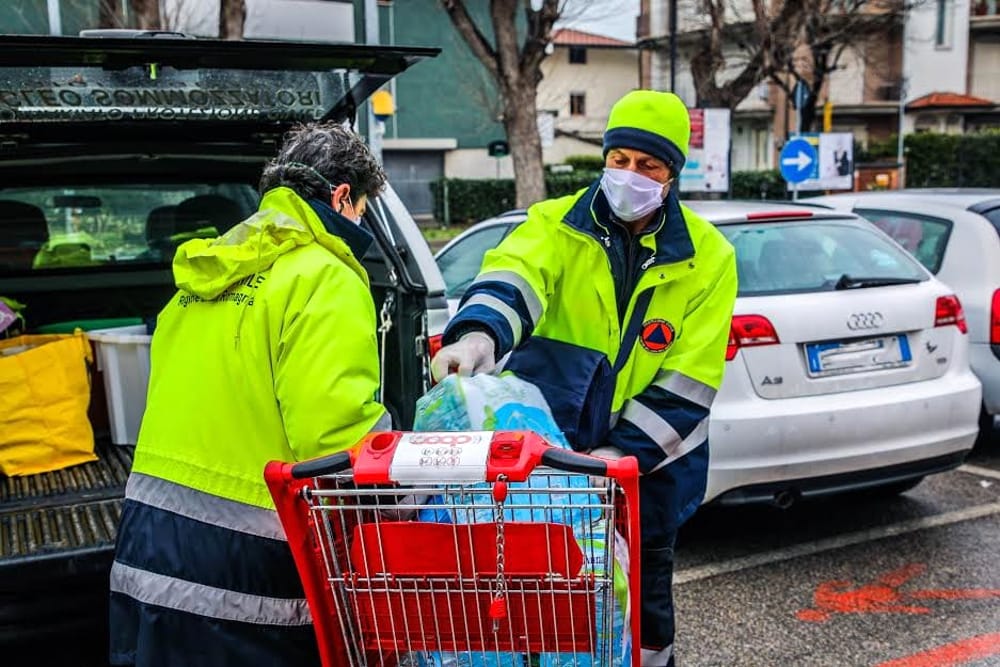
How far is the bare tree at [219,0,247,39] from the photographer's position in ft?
15.0

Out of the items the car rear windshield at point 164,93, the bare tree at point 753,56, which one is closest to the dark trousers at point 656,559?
the car rear windshield at point 164,93

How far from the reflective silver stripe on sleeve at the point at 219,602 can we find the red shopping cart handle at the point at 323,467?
0.52 m

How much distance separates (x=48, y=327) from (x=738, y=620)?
332 centimetres

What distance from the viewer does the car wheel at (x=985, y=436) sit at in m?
6.62

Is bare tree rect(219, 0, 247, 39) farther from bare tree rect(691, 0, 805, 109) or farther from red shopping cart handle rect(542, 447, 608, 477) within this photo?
bare tree rect(691, 0, 805, 109)

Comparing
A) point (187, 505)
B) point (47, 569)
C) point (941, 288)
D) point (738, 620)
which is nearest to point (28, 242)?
point (47, 569)

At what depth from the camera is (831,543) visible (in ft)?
16.1

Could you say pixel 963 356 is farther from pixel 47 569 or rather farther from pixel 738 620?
pixel 47 569

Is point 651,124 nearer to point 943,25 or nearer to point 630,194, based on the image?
point 630,194

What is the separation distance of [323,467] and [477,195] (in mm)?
29962

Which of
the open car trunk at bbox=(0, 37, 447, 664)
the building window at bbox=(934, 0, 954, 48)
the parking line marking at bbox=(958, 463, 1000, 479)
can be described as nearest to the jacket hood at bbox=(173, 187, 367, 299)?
the open car trunk at bbox=(0, 37, 447, 664)

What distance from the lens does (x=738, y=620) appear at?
4.09m

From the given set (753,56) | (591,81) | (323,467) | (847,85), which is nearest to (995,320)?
(323,467)

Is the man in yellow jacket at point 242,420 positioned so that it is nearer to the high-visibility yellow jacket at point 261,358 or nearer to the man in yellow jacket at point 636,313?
the high-visibility yellow jacket at point 261,358
